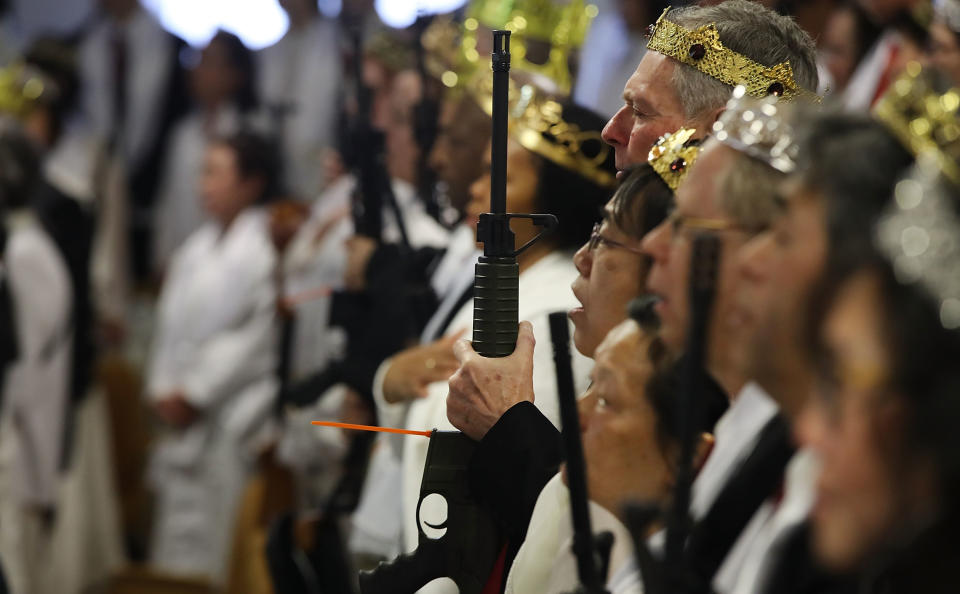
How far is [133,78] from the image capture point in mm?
7480

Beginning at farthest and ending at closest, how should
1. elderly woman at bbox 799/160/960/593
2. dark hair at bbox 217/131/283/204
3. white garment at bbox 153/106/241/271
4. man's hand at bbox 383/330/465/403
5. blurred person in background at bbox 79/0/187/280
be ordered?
blurred person in background at bbox 79/0/187/280 < white garment at bbox 153/106/241/271 < dark hair at bbox 217/131/283/204 < man's hand at bbox 383/330/465/403 < elderly woman at bbox 799/160/960/593

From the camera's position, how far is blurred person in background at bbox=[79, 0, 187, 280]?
7203 mm

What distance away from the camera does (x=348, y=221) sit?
461 cm

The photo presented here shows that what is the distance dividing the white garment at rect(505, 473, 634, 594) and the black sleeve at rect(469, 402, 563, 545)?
20mm

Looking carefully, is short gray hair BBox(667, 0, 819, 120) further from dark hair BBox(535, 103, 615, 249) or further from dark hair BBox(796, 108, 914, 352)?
dark hair BBox(796, 108, 914, 352)

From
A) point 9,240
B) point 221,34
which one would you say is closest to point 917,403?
point 9,240

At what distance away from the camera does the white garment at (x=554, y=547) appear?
1661mm

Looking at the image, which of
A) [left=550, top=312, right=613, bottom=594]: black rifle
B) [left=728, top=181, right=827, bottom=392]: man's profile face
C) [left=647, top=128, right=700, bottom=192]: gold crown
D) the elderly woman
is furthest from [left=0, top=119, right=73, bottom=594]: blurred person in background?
the elderly woman

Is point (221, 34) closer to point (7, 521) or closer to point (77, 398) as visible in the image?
point (77, 398)

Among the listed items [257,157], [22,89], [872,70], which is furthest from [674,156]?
[22,89]

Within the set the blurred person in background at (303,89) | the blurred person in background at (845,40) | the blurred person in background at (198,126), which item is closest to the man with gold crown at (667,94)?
the blurred person in background at (845,40)

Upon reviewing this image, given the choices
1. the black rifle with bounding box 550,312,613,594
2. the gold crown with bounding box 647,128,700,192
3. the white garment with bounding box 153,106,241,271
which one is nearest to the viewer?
the black rifle with bounding box 550,312,613,594

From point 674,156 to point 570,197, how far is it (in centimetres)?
62

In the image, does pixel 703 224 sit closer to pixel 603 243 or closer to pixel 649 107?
pixel 603 243
